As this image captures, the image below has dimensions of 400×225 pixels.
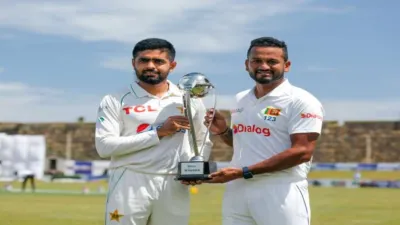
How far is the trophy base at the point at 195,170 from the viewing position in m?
5.58

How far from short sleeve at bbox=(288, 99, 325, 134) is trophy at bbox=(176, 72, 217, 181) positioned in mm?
588

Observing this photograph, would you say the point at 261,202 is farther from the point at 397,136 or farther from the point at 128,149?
the point at 397,136

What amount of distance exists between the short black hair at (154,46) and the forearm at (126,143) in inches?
22.6

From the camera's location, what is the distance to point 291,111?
5594mm

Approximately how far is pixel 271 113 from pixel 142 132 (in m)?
0.94

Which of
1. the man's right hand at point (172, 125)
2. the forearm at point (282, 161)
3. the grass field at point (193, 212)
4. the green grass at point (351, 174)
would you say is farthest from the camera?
the green grass at point (351, 174)

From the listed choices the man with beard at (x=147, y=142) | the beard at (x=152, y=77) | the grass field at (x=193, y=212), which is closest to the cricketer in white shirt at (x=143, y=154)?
the man with beard at (x=147, y=142)

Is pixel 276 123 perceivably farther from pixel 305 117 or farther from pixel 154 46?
pixel 154 46

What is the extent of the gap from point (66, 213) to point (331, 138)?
38.6 metres

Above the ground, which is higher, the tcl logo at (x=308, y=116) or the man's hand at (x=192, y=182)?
the tcl logo at (x=308, y=116)

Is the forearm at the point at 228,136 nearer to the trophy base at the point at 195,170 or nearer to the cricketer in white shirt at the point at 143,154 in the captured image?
the cricketer in white shirt at the point at 143,154

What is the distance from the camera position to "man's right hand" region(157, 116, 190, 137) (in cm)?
581

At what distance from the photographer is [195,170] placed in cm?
560

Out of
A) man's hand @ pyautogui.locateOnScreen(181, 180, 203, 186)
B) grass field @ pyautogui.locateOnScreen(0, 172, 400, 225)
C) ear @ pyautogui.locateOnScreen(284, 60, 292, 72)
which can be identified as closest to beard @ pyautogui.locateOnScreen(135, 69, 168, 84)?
man's hand @ pyautogui.locateOnScreen(181, 180, 203, 186)
